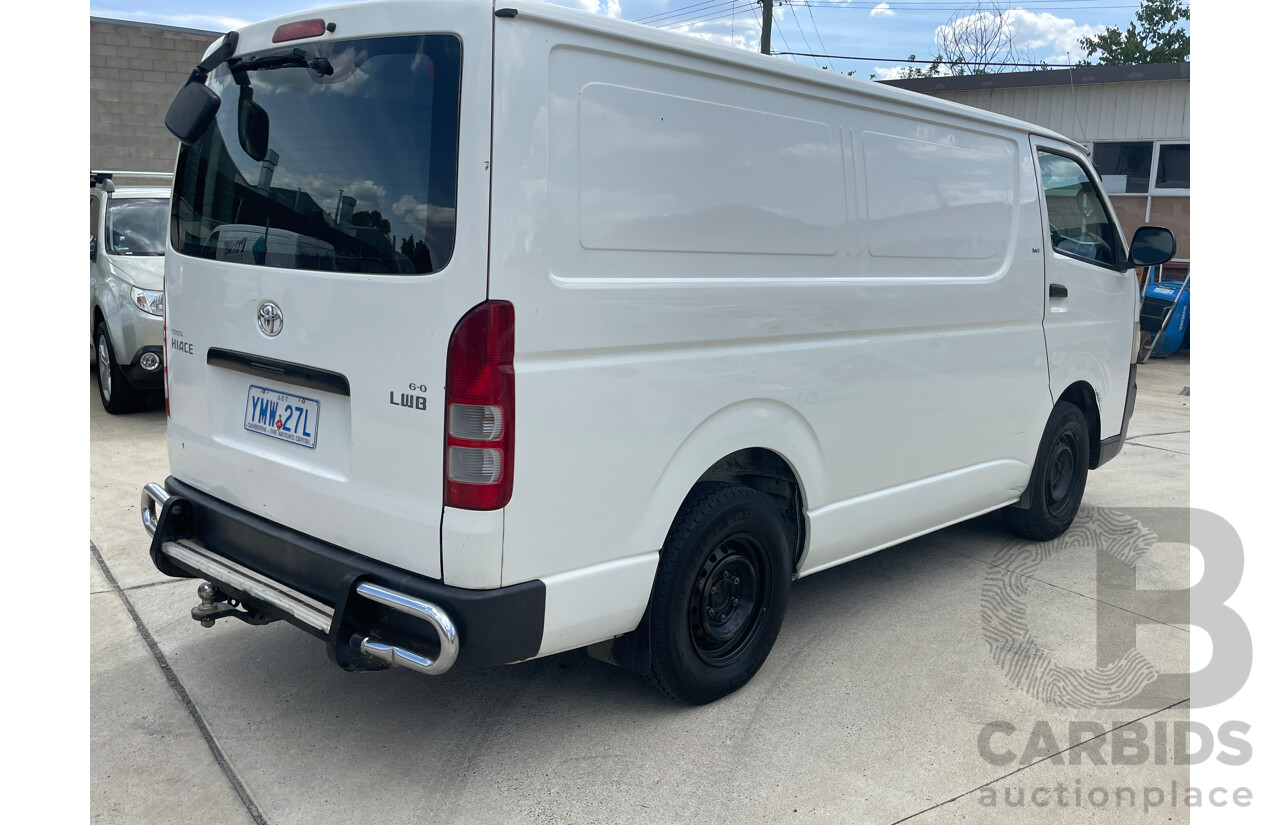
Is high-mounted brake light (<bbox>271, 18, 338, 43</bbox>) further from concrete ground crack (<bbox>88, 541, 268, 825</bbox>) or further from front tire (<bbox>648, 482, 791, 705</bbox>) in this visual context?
concrete ground crack (<bbox>88, 541, 268, 825</bbox>)

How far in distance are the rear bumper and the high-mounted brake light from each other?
153 centimetres

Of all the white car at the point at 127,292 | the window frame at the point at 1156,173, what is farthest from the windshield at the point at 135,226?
the window frame at the point at 1156,173

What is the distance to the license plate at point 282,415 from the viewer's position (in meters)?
3.07

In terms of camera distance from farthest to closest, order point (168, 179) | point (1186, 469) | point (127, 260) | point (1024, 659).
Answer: point (168, 179) → point (127, 260) → point (1186, 469) → point (1024, 659)

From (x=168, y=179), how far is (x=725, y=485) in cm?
1049

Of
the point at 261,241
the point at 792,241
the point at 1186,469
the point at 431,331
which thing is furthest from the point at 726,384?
the point at 1186,469

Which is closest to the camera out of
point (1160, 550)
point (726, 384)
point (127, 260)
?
point (726, 384)

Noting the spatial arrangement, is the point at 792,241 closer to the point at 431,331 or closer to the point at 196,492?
the point at 431,331

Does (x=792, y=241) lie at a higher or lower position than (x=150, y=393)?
higher

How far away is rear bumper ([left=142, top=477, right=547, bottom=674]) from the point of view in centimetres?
272

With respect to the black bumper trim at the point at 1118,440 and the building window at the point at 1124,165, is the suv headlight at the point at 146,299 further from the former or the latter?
the building window at the point at 1124,165

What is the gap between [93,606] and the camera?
426cm

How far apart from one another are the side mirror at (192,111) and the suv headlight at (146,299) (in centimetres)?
473

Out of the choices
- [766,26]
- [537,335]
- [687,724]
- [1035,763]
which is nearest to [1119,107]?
[766,26]
